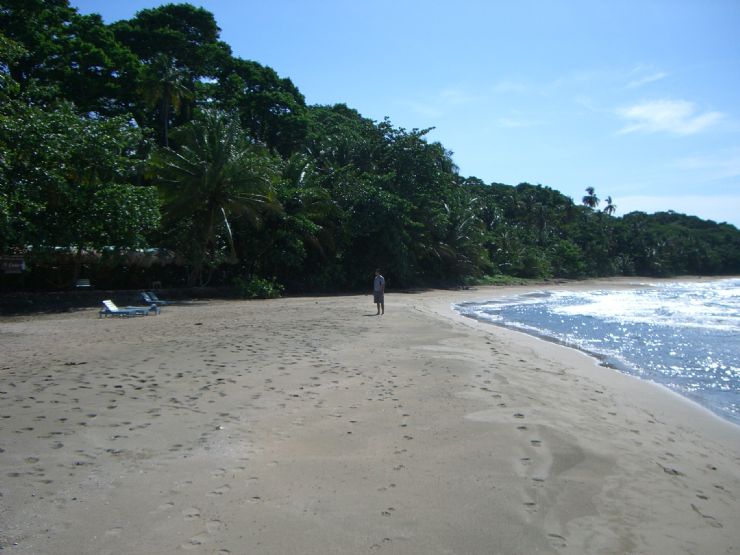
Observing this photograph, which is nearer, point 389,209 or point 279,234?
point 279,234

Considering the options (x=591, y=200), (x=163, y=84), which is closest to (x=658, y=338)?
(x=163, y=84)

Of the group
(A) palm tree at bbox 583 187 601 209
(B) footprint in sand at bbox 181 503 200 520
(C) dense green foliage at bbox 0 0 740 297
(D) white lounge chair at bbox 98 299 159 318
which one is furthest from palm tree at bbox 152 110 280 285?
(A) palm tree at bbox 583 187 601 209

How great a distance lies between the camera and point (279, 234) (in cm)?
2552

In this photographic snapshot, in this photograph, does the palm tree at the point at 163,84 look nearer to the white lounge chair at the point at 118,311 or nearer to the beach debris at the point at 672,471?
the white lounge chair at the point at 118,311

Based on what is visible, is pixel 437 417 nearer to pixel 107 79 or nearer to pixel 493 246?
pixel 107 79

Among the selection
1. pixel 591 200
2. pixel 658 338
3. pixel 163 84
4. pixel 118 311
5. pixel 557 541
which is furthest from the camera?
pixel 591 200

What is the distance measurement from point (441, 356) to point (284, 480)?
6002 millimetres

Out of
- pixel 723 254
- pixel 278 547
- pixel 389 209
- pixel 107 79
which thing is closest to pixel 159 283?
pixel 389 209

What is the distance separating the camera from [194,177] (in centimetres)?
2205

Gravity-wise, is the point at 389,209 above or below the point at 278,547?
above

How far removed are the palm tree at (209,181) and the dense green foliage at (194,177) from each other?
0.06m

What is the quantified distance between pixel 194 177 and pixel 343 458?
19.4 metres

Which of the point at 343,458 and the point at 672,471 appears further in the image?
the point at 672,471

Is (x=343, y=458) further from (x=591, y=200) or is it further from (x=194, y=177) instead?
(x=591, y=200)
